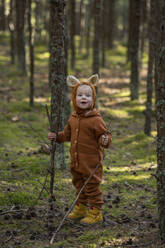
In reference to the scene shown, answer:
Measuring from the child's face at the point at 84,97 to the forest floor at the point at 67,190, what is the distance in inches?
36.8

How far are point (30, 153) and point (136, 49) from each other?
10.6 m

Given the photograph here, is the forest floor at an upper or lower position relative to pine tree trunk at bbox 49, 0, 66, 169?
lower

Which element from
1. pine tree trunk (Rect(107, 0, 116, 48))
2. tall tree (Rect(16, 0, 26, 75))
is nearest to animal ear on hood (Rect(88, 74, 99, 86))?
tall tree (Rect(16, 0, 26, 75))

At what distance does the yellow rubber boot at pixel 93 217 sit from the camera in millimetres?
5477

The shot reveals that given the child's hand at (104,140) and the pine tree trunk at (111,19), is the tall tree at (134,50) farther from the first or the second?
the pine tree trunk at (111,19)

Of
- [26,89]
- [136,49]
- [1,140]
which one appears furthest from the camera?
[26,89]

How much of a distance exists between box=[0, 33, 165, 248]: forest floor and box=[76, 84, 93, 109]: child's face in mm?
936

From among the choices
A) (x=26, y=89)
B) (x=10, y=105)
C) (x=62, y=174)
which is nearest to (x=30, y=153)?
(x=62, y=174)

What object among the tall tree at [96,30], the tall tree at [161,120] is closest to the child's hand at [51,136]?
the tall tree at [161,120]

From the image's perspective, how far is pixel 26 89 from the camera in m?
19.6

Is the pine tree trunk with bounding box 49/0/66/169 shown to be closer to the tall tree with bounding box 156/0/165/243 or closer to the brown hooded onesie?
the brown hooded onesie

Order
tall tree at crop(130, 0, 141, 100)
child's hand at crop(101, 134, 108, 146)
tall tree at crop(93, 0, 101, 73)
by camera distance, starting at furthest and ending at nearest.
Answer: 1. tall tree at crop(130, 0, 141, 100)
2. tall tree at crop(93, 0, 101, 73)
3. child's hand at crop(101, 134, 108, 146)

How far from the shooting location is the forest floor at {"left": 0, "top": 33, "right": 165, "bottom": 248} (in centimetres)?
485

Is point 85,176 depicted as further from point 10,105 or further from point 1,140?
point 10,105
